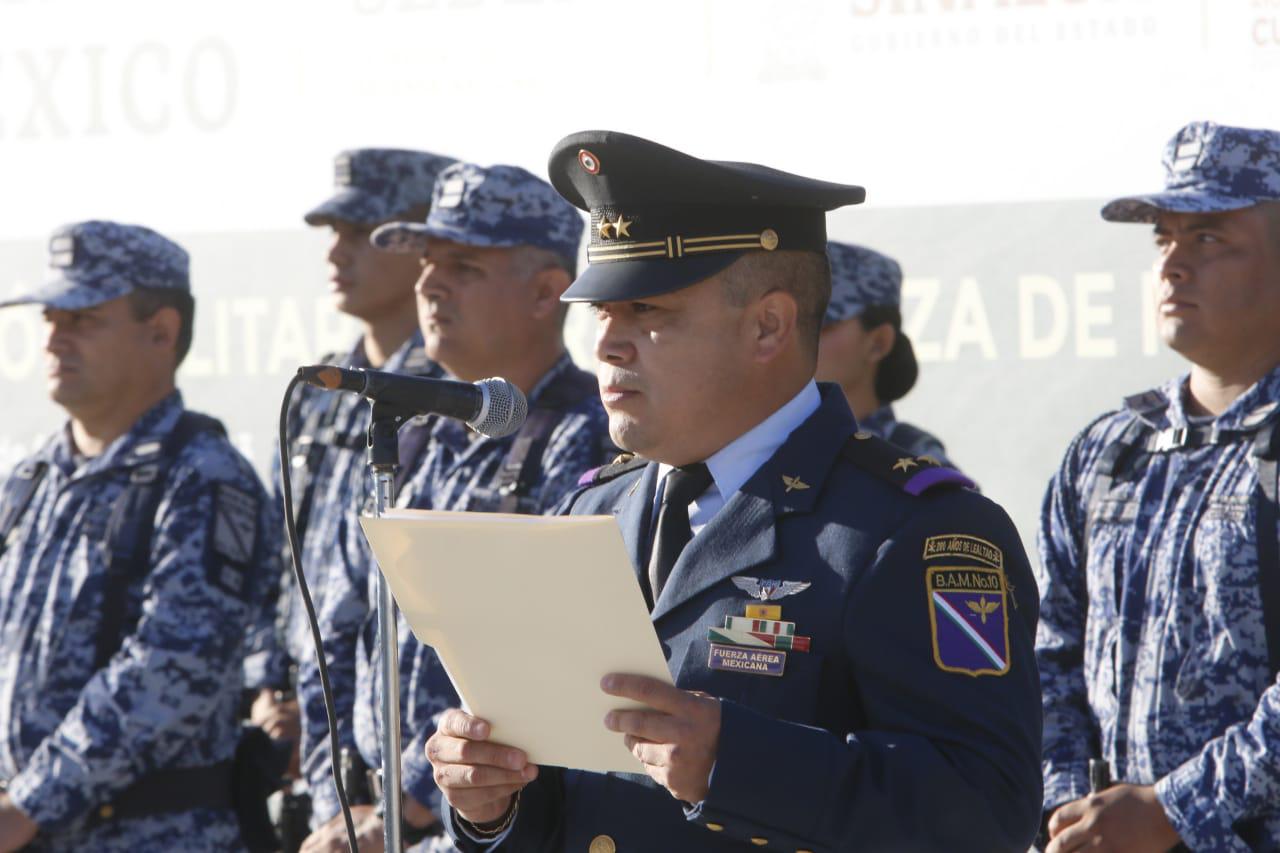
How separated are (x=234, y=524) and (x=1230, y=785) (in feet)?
7.51

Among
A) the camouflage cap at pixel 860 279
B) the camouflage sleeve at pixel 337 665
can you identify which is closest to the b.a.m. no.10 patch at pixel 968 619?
the camouflage sleeve at pixel 337 665

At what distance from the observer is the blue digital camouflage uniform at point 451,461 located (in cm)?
388

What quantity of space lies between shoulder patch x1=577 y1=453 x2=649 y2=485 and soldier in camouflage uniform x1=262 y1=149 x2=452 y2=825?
198 centimetres

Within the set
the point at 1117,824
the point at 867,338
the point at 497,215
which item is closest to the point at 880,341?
the point at 867,338

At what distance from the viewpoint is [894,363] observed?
4.81 m

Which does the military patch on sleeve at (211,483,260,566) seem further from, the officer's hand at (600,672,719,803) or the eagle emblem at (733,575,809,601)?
the officer's hand at (600,672,719,803)

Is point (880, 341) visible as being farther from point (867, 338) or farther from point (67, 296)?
point (67, 296)

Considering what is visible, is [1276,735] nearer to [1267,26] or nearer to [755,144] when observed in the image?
[1267,26]

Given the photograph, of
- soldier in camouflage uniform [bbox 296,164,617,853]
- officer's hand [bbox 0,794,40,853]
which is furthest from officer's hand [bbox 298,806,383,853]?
officer's hand [bbox 0,794,40,853]

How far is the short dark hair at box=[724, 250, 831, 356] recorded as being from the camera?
90.2 inches

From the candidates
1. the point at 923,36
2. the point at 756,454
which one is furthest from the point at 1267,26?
the point at 756,454

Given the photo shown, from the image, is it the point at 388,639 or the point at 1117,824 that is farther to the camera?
the point at 1117,824

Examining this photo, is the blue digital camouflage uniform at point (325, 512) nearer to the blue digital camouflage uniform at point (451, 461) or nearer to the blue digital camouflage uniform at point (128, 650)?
the blue digital camouflage uniform at point (451, 461)

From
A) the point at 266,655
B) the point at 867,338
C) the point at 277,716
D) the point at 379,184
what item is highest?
the point at 379,184
